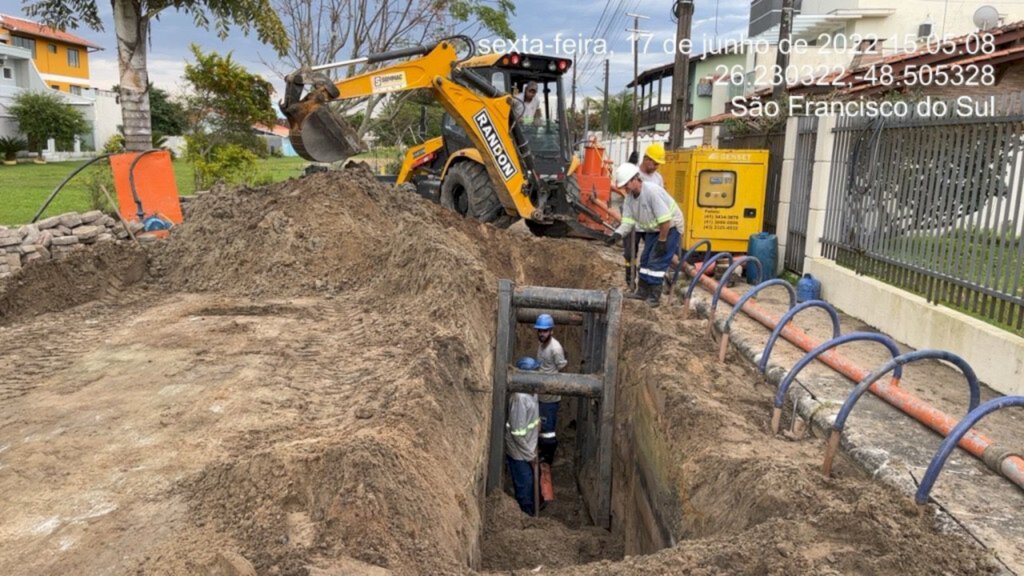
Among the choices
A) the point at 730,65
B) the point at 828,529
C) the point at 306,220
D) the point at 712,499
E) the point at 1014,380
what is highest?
the point at 730,65

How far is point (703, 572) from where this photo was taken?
3131 millimetres

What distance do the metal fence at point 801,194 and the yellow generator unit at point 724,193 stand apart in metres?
0.45

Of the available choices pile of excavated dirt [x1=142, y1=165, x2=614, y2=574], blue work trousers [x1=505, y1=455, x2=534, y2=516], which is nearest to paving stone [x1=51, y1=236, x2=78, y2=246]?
pile of excavated dirt [x1=142, y1=165, x2=614, y2=574]

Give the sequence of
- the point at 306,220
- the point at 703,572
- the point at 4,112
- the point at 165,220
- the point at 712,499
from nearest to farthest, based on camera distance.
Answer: the point at 703,572
the point at 712,499
the point at 306,220
the point at 165,220
the point at 4,112

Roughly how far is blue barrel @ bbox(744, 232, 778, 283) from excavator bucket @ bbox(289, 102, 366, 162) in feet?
17.5

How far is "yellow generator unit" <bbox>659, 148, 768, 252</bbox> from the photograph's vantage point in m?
9.72

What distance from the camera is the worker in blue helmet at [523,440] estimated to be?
7.65 meters

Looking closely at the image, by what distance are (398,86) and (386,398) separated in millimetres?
5995

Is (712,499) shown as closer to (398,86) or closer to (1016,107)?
(1016,107)

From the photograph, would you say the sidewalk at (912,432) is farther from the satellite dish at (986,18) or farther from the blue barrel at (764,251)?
the satellite dish at (986,18)

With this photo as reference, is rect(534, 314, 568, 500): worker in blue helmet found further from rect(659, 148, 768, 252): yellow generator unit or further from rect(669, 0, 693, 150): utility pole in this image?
rect(669, 0, 693, 150): utility pole

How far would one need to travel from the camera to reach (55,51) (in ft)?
183

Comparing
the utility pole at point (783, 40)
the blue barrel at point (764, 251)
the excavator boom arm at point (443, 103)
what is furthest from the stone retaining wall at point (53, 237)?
the utility pole at point (783, 40)

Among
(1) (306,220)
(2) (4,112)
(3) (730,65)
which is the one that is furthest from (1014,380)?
(2) (4,112)
